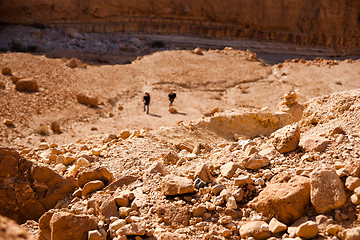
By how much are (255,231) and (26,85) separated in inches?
505

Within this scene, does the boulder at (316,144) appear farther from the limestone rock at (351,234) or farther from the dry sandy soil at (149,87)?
the dry sandy soil at (149,87)

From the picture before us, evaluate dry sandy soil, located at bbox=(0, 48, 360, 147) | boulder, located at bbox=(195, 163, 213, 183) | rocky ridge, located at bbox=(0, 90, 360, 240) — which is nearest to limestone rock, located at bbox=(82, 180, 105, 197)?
rocky ridge, located at bbox=(0, 90, 360, 240)

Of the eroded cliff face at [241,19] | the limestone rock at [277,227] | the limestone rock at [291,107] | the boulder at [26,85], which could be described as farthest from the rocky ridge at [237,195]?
the eroded cliff face at [241,19]

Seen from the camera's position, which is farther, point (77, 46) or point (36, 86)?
point (77, 46)

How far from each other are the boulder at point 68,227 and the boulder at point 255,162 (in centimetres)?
179

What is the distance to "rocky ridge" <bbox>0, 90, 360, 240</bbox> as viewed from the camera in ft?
9.91

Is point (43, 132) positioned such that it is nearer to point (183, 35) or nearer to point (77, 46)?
point (77, 46)

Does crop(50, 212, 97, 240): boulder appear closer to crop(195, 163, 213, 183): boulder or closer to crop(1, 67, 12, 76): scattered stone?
crop(195, 163, 213, 183): boulder

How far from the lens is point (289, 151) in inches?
158

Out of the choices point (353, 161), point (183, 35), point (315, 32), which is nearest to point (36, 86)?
point (353, 161)

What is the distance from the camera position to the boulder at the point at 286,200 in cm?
310

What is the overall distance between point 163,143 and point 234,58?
644 inches

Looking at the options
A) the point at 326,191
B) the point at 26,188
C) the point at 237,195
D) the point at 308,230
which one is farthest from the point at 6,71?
the point at 308,230

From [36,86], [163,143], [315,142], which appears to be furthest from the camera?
[36,86]
